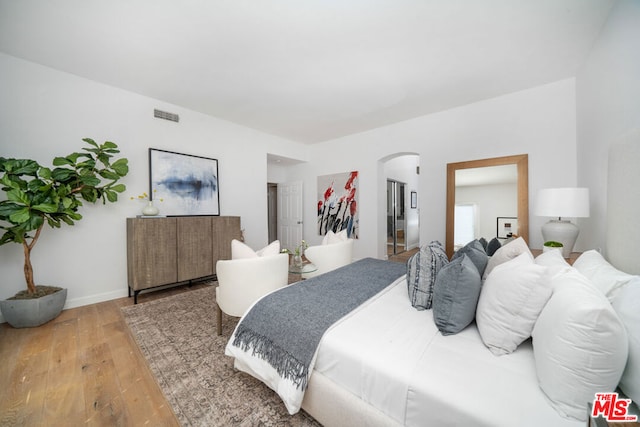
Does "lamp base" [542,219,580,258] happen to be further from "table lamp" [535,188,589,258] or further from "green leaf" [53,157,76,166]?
"green leaf" [53,157,76,166]

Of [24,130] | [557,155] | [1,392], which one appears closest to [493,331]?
[1,392]

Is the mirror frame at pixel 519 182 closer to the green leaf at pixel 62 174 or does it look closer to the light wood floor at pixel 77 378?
the light wood floor at pixel 77 378

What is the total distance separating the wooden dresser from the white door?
2.39m

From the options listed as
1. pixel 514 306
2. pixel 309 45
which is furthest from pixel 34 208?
pixel 514 306

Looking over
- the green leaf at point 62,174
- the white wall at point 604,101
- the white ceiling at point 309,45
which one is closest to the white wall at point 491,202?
the white wall at point 604,101

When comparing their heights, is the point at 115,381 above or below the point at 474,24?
below

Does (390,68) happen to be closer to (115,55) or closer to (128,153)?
(115,55)

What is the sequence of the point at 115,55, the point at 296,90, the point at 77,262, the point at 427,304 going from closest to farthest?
the point at 427,304
the point at 115,55
the point at 77,262
the point at 296,90

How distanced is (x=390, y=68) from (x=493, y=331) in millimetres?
2762

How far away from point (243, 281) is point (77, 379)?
4.28 feet

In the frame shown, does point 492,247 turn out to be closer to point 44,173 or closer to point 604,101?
point 604,101

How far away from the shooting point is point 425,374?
0.96 m

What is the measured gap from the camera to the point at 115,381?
165 cm

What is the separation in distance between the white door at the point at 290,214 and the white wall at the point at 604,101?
4.89 m
